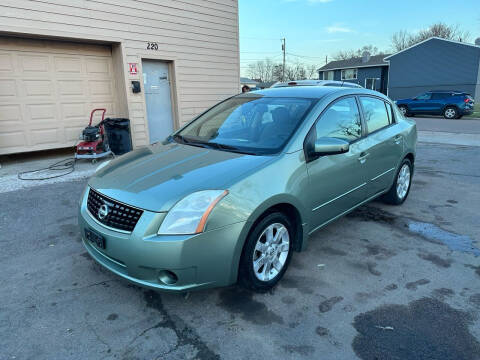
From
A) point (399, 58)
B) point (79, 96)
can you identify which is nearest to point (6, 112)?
point (79, 96)

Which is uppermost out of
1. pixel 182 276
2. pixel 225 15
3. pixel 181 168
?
pixel 225 15

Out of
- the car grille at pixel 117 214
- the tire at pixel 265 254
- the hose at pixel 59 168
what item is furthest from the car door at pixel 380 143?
the hose at pixel 59 168

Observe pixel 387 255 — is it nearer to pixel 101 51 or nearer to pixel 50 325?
pixel 50 325

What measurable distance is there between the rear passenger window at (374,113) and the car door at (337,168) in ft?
0.62

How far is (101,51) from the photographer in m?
7.87

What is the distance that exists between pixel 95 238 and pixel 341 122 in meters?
2.45

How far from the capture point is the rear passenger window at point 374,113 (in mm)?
3701

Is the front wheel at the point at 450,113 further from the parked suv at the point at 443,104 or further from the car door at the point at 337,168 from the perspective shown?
the car door at the point at 337,168

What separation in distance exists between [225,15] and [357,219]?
7.78m

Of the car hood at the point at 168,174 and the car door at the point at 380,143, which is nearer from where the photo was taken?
the car hood at the point at 168,174

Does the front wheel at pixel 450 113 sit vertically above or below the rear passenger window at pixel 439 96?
below

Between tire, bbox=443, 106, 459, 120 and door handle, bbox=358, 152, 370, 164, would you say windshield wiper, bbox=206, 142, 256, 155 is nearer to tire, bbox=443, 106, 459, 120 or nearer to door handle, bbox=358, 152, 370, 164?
door handle, bbox=358, 152, 370, 164

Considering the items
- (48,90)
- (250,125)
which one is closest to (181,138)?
(250,125)

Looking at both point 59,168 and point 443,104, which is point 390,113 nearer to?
point 59,168
